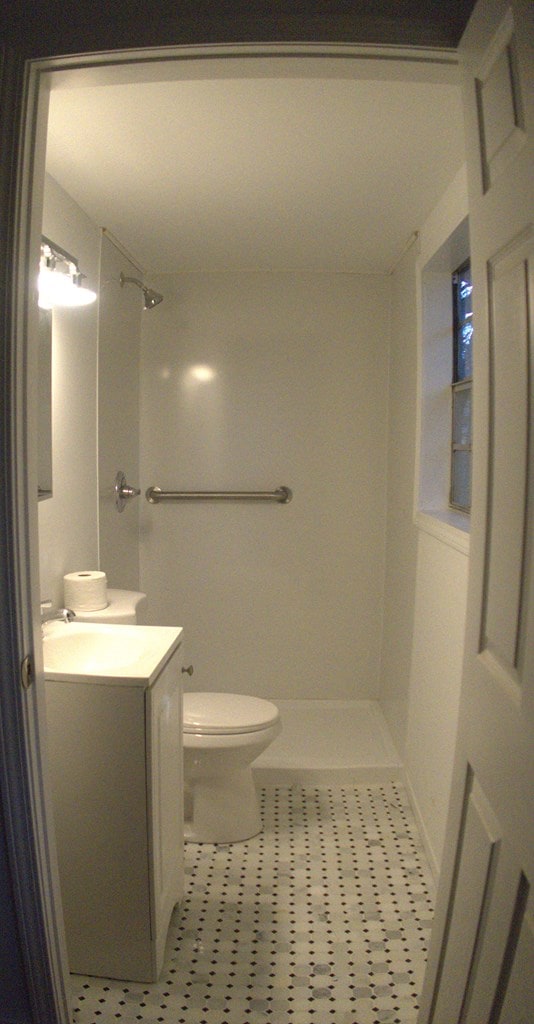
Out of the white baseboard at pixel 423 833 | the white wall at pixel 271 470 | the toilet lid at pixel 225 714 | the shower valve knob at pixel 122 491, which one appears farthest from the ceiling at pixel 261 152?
the white baseboard at pixel 423 833

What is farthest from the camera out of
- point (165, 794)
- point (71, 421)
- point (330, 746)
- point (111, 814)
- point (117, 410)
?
point (330, 746)

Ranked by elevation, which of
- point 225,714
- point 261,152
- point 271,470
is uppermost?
point 261,152

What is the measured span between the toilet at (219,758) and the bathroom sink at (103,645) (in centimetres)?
28

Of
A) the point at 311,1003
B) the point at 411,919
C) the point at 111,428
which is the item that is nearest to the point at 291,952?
the point at 311,1003

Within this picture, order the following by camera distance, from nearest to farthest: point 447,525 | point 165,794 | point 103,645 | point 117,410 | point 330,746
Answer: point 165,794, point 103,645, point 447,525, point 117,410, point 330,746

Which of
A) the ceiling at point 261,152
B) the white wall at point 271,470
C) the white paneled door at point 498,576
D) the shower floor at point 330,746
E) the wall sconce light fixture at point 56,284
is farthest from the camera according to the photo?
the white wall at point 271,470

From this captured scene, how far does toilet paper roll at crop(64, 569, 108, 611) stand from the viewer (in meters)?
2.08

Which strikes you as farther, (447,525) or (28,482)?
(447,525)

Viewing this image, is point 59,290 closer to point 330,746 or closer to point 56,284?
point 56,284

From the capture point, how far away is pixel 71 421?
7.19ft

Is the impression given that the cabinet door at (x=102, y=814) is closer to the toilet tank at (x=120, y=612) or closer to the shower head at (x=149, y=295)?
the toilet tank at (x=120, y=612)

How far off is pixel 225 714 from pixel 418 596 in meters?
0.81

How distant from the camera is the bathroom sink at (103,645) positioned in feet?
5.57

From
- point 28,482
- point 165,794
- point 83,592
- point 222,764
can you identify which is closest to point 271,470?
point 83,592
